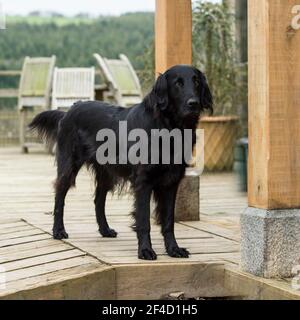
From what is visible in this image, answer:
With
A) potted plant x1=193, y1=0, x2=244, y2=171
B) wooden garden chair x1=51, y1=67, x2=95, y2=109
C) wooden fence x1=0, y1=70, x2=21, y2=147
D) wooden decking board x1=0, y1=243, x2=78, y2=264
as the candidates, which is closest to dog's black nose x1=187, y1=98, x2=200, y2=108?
wooden decking board x1=0, y1=243, x2=78, y2=264

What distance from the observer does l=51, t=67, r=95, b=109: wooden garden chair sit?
383 inches

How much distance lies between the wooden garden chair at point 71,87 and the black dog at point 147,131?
5364 millimetres

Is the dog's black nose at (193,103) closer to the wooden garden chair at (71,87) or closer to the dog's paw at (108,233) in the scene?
the dog's paw at (108,233)

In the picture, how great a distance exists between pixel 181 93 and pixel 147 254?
76 centimetres

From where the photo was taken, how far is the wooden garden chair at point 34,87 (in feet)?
33.7

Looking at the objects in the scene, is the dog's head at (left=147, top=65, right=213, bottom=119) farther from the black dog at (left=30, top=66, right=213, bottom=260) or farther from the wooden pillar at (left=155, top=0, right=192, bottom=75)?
the wooden pillar at (left=155, top=0, right=192, bottom=75)

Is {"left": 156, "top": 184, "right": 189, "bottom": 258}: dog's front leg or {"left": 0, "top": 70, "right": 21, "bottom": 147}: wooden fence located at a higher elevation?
{"left": 0, "top": 70, "right": 21, "bottom": 147}: wooden fence

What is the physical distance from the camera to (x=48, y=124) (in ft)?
15.0

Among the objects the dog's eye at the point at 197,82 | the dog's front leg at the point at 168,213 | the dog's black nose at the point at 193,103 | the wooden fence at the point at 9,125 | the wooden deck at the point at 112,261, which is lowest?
the wooden deck at the point at 112,261

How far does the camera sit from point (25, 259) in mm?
3523

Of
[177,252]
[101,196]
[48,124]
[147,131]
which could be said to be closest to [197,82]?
[147,131]

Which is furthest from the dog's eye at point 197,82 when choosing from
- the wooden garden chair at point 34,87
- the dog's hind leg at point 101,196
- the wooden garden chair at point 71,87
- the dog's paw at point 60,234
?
the wooden garden chair at point 34,87
